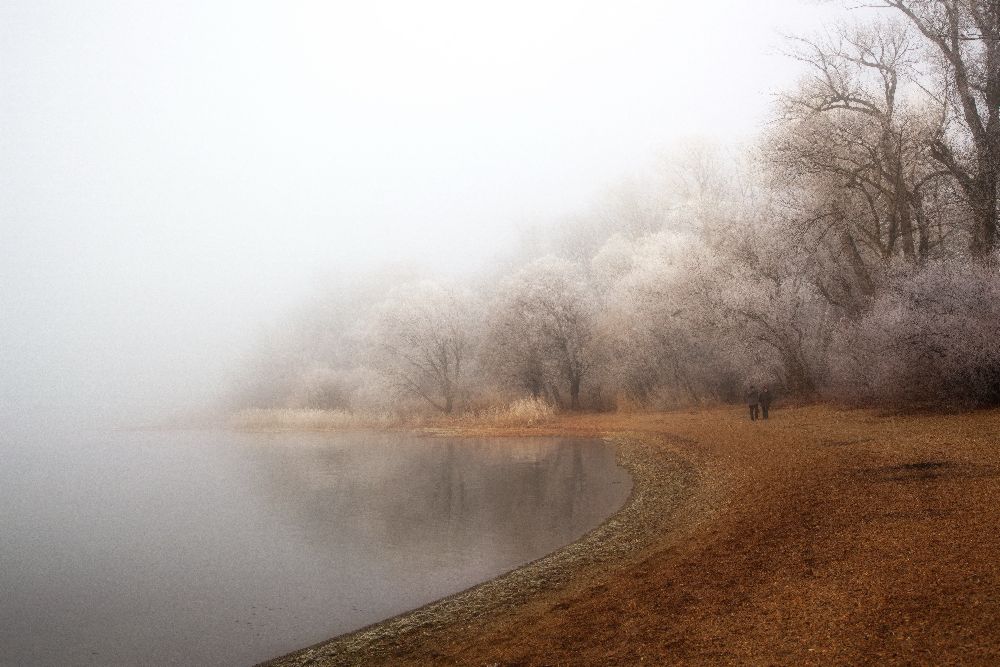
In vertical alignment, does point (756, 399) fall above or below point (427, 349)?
below

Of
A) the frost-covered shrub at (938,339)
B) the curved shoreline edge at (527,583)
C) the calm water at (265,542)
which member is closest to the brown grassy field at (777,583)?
the curved shoreline edge at (527,583)

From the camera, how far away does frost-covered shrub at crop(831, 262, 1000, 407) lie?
48.7 ft

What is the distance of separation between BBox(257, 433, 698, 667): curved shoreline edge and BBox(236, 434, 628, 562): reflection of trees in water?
76cm

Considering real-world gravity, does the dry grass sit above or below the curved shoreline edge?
above

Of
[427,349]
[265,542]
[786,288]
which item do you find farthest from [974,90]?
[427,349]

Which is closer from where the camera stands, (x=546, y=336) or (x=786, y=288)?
(x=786, y=288)

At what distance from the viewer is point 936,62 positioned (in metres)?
20.8

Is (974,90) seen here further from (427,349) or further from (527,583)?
(427,349)

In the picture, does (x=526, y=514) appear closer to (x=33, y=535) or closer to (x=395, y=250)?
(x=33, y=535)

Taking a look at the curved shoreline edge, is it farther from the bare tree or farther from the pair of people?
the bare tree

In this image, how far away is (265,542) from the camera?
1234 centimetres

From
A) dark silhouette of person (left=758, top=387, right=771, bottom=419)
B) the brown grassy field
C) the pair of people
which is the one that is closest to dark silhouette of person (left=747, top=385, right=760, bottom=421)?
the pair of people

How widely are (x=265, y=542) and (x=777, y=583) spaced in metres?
9.95

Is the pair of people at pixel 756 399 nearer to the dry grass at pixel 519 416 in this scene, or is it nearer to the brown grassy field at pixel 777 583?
the brown grassy field at pixel 777 583
